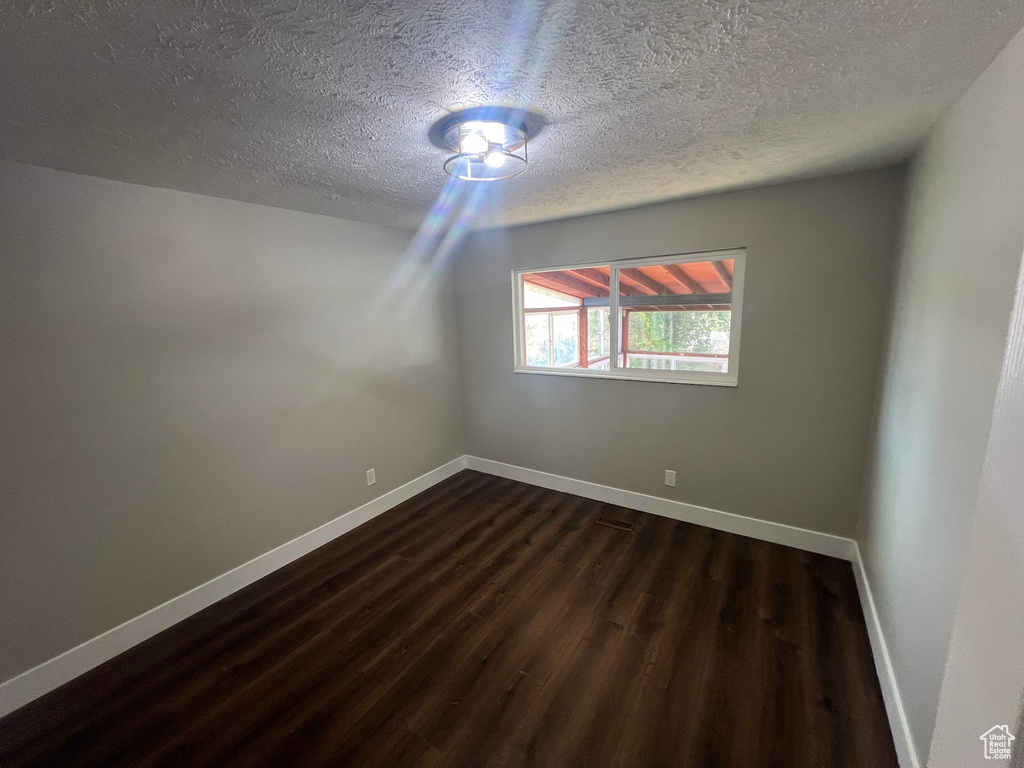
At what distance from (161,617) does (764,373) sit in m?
3.72

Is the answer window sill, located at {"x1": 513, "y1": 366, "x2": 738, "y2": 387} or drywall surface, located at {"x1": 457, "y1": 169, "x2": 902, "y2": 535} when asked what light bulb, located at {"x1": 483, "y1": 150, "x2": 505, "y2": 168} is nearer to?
drywall surface, located at {"x1": 457, "y1": 169, "x2": 902, "y2": 535}

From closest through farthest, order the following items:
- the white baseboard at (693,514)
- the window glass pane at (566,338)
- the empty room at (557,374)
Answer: the empty room at (557,374)
the white baseboard at (693,514)
the window glass pane at (566,338)

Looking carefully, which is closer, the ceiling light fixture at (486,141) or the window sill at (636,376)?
the ceiling light fixture at (486,141)

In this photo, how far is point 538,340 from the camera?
11.5ft

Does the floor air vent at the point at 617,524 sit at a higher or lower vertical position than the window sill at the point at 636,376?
lower

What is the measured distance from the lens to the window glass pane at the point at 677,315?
2.57 metres

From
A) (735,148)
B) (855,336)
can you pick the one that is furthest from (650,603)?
(735,148)

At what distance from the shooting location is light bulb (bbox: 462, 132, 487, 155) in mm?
1389

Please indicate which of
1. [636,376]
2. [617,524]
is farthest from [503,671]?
[636,376]

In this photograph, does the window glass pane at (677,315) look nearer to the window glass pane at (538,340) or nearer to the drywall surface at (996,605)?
the window glass pane at (538,340)

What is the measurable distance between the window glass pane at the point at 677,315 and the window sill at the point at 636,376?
0.22 feet

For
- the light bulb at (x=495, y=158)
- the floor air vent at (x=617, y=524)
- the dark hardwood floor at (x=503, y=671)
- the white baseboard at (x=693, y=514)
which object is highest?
the light bulb at (x=495, y=158)

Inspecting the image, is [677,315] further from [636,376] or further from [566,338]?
[566,338]

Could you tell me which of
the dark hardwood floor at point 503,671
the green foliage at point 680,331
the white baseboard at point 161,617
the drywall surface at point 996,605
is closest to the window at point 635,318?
the green foliage at point 680,331
